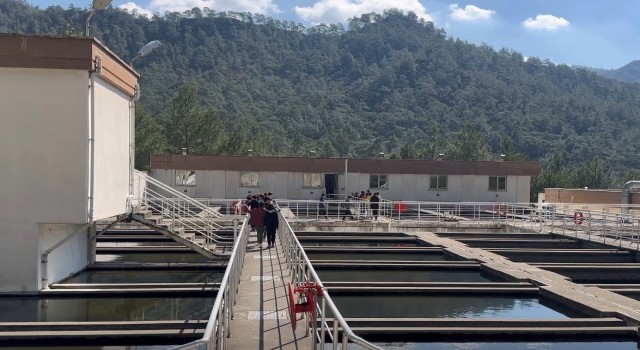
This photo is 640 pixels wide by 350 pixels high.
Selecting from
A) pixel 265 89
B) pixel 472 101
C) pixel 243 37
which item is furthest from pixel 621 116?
pixel 243 37

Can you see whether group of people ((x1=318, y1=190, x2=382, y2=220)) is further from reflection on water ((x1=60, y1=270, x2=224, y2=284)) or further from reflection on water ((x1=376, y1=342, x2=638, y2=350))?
reflection on water ((x1=376, y1=342, x2=638, y2=350))

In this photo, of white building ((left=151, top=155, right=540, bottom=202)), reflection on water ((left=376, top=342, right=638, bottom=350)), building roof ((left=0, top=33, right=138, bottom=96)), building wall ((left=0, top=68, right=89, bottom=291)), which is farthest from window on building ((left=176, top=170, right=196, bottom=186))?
reflection on water ((left=376, top=342, right=638, bottom=350))

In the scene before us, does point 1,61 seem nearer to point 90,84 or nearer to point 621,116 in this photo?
point 90,84

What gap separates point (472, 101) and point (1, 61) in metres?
146

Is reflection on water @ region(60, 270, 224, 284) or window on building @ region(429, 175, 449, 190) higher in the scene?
window on building @ region(429, 175, 449, 190)

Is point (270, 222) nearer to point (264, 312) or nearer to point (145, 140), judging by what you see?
point (264, 312)

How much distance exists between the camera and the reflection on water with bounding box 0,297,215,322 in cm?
1302

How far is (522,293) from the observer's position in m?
15.3

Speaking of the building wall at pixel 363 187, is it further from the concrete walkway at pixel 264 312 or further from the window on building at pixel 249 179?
the concrete walkway at pixel 264 312

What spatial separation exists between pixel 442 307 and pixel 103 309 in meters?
6.98

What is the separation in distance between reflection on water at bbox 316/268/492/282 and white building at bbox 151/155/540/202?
2173 cm

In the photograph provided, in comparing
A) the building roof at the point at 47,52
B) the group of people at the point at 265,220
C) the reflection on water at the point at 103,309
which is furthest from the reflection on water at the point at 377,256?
the building roof at the point at 47,52

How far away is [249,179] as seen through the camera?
40688 mm

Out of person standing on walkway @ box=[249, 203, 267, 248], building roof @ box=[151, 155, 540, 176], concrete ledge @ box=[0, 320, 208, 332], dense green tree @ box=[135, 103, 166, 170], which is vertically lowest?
concrete ledge @ box=[0, 320, 208, 332]
